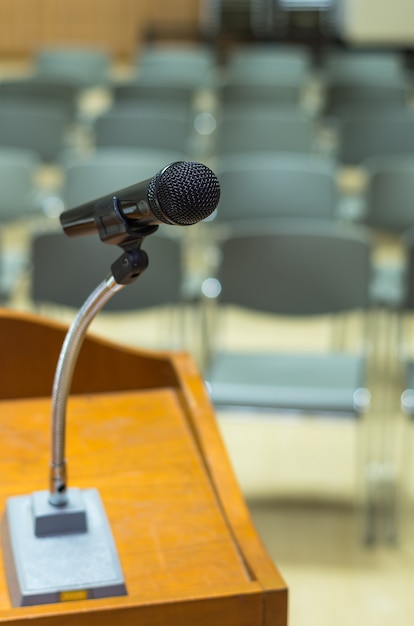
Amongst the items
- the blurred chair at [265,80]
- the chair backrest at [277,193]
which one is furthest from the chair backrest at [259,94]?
the chair backrest at [277,193]

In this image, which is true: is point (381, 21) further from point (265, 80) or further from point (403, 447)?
point (403, 447)

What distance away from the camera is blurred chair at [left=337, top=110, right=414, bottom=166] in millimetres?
5688

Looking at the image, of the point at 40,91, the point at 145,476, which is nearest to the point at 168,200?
the point at 145,476

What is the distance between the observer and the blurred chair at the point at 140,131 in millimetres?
5684

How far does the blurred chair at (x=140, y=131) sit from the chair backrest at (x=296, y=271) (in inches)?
94.6

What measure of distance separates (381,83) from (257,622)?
6591 millimetres

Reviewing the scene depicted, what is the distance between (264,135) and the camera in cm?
562

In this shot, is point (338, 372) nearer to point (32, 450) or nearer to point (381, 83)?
point (32, 450)

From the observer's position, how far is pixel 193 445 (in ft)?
5.91

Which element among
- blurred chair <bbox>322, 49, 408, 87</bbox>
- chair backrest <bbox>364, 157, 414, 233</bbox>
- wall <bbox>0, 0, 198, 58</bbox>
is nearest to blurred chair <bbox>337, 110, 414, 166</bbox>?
chair backrest <bbox>364, 157, 414, 233</bbox>

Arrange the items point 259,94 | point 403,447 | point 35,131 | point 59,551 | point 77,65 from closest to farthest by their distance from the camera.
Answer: point 59,551
point 403,447
point 35,131
point 259,94
point 77,65

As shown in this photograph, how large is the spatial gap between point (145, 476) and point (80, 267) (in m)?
1.77

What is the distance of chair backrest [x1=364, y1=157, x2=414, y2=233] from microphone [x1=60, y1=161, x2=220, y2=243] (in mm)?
3335

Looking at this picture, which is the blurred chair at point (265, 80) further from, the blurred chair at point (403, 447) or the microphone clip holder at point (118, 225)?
the microphone clip holder at point (118, 225)
